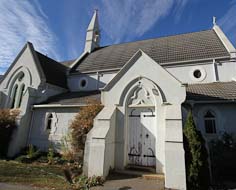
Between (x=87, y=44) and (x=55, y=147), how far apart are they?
48.0 feet

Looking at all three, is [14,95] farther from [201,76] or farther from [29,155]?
[201,76]

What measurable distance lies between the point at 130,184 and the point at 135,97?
447 centimetres

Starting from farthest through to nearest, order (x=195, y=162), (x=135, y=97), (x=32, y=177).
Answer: (x=135, y=97) < (x=32, y=177) < (x=195, y=162)

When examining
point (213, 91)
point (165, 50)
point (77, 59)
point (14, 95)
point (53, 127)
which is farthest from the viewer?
point (77, 59)

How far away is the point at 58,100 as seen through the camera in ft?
49.4

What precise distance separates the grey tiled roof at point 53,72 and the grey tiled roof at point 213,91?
12.4m

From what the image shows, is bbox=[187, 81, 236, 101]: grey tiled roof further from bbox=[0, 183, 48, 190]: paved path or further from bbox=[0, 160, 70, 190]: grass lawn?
bbox=[0, 183, 48, 190]: paved path

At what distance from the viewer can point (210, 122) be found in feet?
35.1

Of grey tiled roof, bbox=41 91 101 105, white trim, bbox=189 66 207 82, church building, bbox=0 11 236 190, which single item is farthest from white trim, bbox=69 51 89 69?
white trim, bbox=189 66 207 82

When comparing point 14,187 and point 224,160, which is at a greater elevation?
point 224,160

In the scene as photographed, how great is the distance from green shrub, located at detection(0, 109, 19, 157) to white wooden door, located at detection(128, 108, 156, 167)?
10.00 m

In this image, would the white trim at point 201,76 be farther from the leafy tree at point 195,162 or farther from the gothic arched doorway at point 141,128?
the leafy tree at point 195,162

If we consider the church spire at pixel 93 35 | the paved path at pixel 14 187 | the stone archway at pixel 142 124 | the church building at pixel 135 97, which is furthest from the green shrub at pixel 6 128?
the church spire at pixel 93 35

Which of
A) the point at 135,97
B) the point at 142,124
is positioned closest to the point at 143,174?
the point at 142,124
